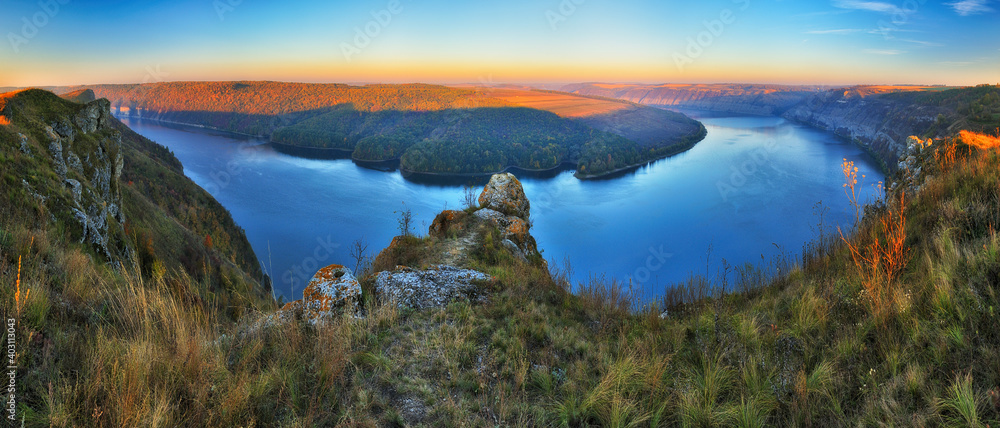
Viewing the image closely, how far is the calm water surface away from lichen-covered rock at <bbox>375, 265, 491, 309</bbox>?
971 inches

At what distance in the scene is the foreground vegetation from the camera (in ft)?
7.05

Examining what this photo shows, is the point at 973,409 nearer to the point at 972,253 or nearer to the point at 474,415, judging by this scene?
the point at 972,253

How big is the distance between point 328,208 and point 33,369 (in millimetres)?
62406

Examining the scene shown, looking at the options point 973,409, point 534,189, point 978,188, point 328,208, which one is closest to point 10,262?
point 973,409

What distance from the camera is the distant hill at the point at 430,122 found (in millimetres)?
95312

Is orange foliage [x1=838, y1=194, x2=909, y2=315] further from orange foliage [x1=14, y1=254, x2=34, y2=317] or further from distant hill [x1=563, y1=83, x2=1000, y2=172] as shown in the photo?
Answer: distant hill [x1=563, y1=83, x2=1000, y2=172]

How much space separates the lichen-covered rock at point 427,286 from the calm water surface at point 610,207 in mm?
24656

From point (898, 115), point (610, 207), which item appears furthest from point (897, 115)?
point (610, 207)

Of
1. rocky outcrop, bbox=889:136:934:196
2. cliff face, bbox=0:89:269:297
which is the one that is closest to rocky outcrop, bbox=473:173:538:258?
cliff face, bbox=0:89:269:297

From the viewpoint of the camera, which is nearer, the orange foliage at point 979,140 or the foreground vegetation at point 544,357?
the foreground vegetation at point 544,357

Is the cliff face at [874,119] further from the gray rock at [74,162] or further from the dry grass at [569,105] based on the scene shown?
the dry grass at [569,105]

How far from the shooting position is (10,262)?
123 inches

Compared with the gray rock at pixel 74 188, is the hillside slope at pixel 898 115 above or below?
above

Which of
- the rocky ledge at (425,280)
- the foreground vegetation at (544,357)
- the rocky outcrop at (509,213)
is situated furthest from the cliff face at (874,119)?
the foreground vegetation at (544,357)
